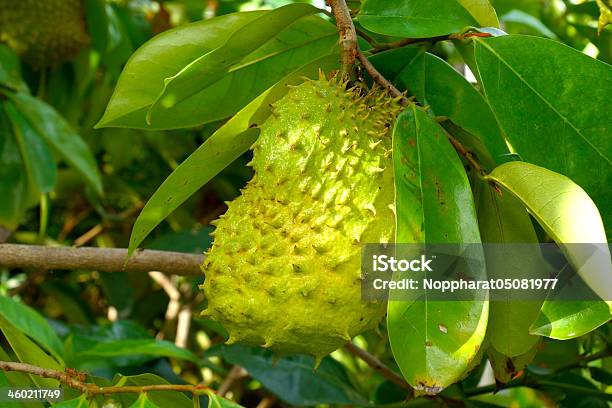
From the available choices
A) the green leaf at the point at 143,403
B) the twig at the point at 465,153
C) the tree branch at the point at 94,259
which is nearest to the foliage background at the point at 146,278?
the tree branch at the point at 94,259

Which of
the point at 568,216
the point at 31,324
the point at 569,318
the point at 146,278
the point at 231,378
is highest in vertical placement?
the point at 568,216

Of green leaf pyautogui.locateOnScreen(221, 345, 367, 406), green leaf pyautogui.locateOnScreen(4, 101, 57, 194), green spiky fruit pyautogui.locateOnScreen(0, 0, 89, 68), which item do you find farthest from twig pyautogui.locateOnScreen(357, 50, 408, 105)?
green spiky fruit pyautogui.locateOnScreen(0, 0, 89, 68)

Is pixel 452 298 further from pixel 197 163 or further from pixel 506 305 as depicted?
pixel 197 163

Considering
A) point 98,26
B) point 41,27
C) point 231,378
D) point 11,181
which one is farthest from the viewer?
point 41,27

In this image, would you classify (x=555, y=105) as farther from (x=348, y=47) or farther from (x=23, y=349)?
(x=23, y=349)

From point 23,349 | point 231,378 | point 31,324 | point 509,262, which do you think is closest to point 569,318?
point 509,262

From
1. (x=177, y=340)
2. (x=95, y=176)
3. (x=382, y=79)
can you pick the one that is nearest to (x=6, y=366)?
(x=382, y=79)
